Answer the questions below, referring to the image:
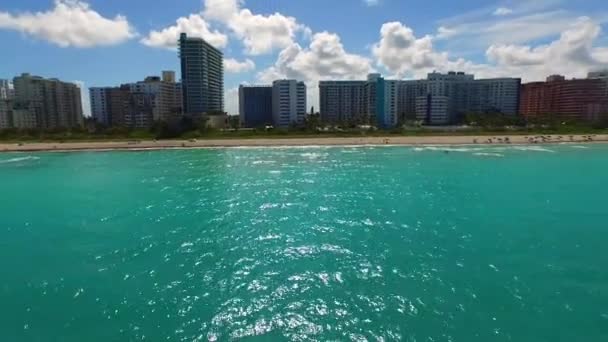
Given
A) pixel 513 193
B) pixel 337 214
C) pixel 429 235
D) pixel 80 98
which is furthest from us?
pixel 80 98

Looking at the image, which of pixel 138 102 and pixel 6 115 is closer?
pixel 6 115

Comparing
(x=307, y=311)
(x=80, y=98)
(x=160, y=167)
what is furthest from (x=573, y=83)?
(x=80, y=98)

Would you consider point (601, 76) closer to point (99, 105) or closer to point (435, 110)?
point (435, 110)

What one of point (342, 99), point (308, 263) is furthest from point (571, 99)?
point (308, 263)

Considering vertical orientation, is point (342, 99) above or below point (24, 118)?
above

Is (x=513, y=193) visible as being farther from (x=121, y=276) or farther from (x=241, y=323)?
(x=121, y=276)

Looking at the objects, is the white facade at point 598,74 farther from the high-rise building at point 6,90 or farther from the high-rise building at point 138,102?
the high-rise building at point 6,90
